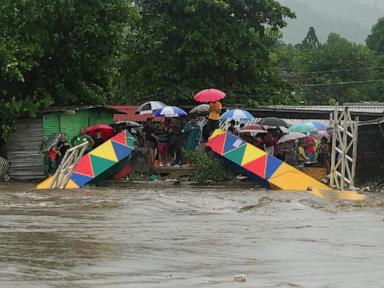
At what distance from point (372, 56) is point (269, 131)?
37.7 m

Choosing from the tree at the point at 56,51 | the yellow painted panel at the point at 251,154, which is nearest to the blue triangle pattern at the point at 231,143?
the yellow painted panel at the point at 251,154

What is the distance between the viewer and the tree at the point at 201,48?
87.6ft

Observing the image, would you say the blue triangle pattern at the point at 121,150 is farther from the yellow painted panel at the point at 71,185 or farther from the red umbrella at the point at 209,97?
the red umbrella at the point at 209,97

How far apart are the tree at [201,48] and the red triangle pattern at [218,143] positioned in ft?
28.0

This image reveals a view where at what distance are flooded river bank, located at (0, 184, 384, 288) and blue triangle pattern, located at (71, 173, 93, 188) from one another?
2.11 metres

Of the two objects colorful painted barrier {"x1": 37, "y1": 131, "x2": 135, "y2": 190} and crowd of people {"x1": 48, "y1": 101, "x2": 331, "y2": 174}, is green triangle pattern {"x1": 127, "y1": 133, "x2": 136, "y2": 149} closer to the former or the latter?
colorful painted barrier {"x1": 37, "y1": 131, "x2": 135, "y2": 190}

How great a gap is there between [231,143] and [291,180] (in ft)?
6.24

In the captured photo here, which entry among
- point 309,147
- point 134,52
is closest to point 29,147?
point 309,147

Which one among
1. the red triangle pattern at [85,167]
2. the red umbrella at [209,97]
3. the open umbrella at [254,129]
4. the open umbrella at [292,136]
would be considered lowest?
the red triangle pattern at [85,167]

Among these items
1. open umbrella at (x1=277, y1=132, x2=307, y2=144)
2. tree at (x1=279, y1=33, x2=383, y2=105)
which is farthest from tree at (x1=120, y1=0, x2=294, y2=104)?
tree at (x1=279, y1=33, x2=383, y2=105)

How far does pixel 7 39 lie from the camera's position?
20469 millimetres

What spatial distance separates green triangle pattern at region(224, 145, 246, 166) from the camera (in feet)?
59.2

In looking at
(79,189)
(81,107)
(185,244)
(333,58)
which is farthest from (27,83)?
(333,58)

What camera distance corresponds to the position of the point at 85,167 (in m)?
18.0
